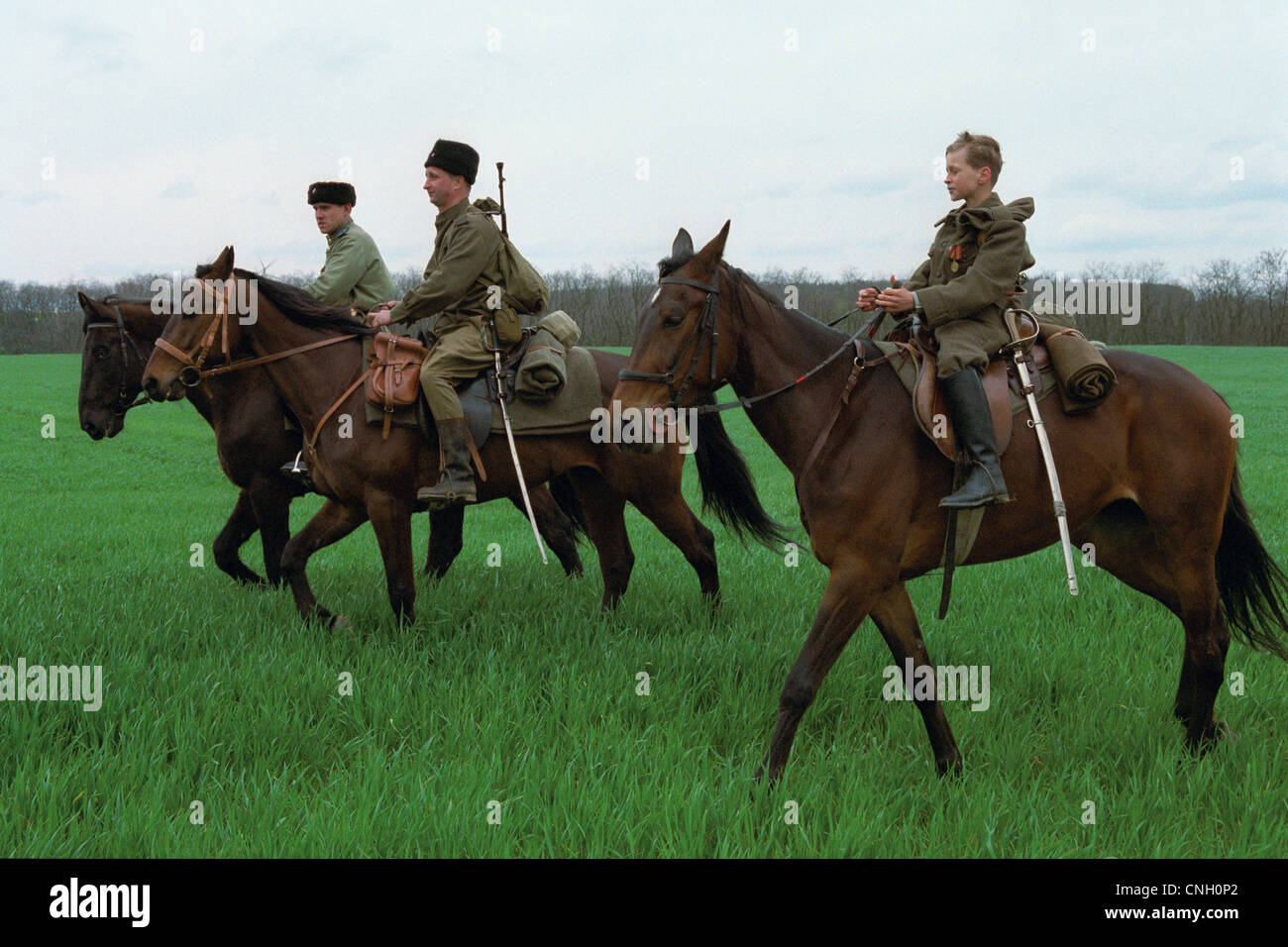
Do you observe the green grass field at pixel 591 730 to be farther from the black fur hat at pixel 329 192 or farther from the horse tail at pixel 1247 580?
the black fur hat at pixel 329 192

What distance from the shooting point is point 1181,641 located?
20.7 feet

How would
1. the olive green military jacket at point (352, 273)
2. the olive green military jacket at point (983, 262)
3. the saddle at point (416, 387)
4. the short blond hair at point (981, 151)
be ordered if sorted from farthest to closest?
the olive green military jacket at point (352, 273) < the saddle at point (416, 387) < the short blond hair at point (981, 151) < the olive green military jacket at point (983, 262)

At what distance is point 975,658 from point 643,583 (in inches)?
118

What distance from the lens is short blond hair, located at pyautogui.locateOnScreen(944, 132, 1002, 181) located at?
4641 millimetres

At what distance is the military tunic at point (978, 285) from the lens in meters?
4.41

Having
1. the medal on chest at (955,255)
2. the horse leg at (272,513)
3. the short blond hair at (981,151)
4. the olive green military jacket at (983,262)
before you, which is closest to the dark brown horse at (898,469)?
the olive green military jacket at (983,262)

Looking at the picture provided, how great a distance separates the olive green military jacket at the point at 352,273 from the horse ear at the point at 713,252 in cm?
411

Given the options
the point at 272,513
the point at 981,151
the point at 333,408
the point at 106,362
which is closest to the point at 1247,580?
the point at 981,151

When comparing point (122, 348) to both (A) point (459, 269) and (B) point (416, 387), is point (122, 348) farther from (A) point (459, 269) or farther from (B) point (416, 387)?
(A) point (459, 269)

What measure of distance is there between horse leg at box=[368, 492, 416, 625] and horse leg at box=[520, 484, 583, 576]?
201 centimetres

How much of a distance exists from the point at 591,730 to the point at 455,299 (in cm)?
307

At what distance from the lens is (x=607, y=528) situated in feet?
23.6

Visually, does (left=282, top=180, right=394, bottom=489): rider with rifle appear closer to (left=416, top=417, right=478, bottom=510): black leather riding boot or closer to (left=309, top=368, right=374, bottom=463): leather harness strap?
(left=309, top=368, right=374, bottom=463): leather harness strap
